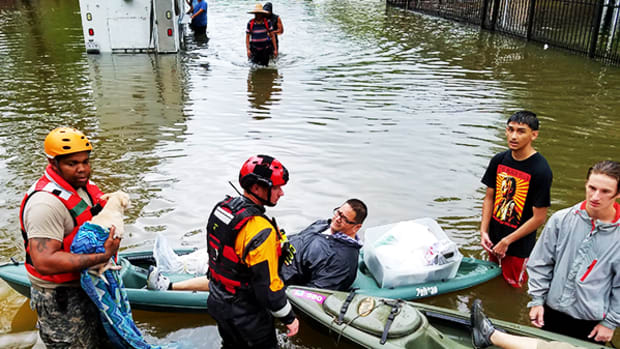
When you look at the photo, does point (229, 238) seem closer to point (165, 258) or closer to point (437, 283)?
point (165, 258)

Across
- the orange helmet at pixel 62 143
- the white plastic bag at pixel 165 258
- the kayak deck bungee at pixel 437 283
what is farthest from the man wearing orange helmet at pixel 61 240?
the kayak deck bungee at pixel 437 283

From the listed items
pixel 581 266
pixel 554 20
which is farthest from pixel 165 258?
pixel 554 20

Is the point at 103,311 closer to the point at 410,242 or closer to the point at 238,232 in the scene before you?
the point at 238,232

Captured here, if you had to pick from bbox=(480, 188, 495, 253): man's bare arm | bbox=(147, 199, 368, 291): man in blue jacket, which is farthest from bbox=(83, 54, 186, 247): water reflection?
bbox=(480, 188, 495, 253): man's bare arm

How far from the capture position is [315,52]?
51.7ft

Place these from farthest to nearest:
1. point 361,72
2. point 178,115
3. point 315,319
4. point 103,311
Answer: point 361,72 < point 178,115 < point 315,319 < point 103,311

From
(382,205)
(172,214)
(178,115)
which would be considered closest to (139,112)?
(178,115)

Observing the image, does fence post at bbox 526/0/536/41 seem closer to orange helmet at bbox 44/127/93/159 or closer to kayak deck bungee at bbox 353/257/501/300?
kayak deck bungee at bbox 353/257/501/300

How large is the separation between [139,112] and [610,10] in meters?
16.5

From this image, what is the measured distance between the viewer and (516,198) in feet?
14.1

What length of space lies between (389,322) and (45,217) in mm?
2539

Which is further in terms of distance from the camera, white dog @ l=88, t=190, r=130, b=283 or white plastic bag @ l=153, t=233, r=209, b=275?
white plastic bag @ l=153, t=233, r=209, b=275

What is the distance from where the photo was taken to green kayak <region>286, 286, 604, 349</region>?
3729 millimetres

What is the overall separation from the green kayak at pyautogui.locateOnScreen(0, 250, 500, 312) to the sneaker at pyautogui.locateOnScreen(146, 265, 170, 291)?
0.08 meters
